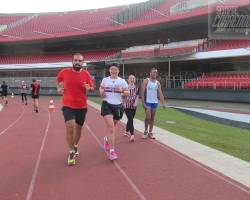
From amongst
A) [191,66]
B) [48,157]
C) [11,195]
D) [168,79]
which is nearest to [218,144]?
[48,157]

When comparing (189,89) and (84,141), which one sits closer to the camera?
(84,141)

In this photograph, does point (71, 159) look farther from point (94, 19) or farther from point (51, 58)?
point (94, 19)

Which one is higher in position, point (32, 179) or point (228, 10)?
point (228, 10)

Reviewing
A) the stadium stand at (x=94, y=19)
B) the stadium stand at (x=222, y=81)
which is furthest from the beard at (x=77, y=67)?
the stadium stand at (x=94, y=19)

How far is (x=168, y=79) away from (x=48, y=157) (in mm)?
27694

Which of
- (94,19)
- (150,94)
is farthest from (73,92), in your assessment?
(94,19)

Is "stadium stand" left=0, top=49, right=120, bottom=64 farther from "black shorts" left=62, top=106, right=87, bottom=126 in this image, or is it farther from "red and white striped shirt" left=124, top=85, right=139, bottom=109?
"black shorts" left=62, top=106, right=87, bottom=126

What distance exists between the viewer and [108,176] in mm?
7469

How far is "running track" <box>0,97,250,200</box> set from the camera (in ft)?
20.9

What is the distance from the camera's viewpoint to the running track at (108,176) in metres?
6.38

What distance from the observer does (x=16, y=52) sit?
60562 mm

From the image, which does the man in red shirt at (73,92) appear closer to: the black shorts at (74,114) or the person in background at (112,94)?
the black shorts at (74,114)

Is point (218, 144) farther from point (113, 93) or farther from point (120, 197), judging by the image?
point (120, 197)

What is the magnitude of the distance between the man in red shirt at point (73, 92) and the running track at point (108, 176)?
60cm
